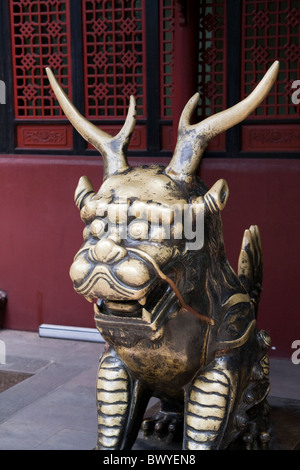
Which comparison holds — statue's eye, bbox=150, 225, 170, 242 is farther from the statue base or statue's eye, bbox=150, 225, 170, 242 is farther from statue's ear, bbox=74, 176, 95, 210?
the statue base

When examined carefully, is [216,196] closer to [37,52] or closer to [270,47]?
[270,47]

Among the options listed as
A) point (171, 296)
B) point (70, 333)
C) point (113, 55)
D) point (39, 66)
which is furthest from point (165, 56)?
point (171, 296)

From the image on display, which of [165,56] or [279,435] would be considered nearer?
[279,435]

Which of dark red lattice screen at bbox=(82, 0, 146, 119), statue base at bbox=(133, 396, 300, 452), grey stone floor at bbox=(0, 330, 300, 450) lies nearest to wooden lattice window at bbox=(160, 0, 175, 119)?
dark red lattice screen at bbox=(82, 0, 146, 119)

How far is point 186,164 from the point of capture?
237 centimetres

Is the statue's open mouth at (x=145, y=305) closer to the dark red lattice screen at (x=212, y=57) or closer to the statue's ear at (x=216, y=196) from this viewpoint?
the statue's ear at (x=216, y=196)

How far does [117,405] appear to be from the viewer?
2529mm

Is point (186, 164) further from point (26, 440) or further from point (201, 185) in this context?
point (26, 440)

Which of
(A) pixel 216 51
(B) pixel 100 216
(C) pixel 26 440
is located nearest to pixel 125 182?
(B) pixel 100 216

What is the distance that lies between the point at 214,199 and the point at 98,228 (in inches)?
15.2

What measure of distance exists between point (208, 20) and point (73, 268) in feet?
9.63

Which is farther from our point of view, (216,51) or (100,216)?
(216,51)

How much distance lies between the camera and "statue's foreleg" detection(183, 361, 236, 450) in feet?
7.91
